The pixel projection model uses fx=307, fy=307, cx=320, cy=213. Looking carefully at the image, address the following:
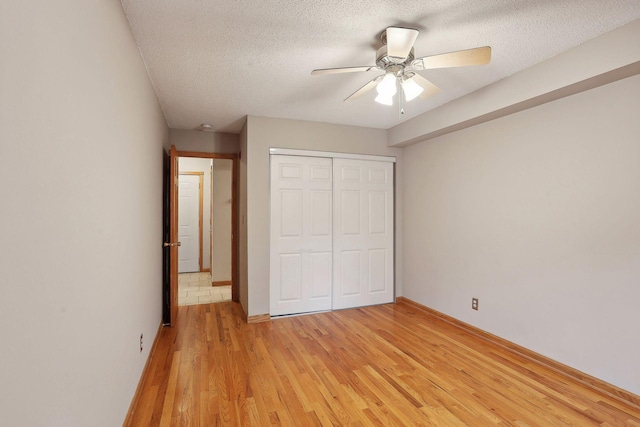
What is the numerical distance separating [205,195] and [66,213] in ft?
19.2

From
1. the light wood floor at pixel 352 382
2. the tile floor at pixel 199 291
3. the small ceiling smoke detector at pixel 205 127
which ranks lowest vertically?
the tile floor at pixel 199 291

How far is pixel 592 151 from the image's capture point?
2.31 meters

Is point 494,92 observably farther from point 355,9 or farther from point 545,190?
point 355,9

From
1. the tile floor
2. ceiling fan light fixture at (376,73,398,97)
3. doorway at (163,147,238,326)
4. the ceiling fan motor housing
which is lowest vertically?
the tile floor

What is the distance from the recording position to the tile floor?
4543 mm

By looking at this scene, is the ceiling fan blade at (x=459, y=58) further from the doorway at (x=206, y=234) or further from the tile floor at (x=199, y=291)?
the tile floor at (x=199, y=291)

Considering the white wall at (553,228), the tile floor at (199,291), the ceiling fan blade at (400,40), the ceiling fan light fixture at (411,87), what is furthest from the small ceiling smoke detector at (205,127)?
the white wall at (553,228)

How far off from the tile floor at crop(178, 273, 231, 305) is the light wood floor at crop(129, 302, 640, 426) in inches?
45.7

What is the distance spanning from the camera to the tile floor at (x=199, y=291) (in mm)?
4543

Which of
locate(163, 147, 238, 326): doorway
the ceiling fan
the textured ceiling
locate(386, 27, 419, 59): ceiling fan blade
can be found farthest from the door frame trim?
locate(386, 27, 419, 59): ceiling fan blade

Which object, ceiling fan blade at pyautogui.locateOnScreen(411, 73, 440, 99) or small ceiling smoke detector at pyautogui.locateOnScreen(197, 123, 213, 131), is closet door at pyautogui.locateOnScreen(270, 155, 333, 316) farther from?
ceiling fan blade at pyautogui.locateOnScreen(411, 73, 440, 99)

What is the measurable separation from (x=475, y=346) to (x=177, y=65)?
3636mm

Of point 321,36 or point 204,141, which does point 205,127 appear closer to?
point 204,141

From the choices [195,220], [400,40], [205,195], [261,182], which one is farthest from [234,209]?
[400,40]
